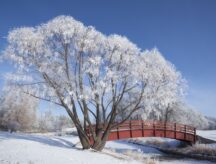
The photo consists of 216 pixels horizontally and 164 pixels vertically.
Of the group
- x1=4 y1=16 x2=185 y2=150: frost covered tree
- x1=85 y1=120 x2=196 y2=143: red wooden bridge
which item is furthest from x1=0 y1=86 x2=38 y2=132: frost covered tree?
x1=4 y1=16 x2=185 y2=150: frost covered tree

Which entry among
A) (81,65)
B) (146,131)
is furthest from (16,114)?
(81,65)

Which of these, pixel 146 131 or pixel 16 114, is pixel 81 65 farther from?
pixel 16 114

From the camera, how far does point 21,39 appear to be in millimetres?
19391

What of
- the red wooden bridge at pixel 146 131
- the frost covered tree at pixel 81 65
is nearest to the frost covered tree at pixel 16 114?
the red wooden bridge at pixel 146 131

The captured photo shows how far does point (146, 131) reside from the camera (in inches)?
1324

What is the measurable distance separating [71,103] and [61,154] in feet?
15.0

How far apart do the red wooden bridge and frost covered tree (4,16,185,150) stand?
10385mm

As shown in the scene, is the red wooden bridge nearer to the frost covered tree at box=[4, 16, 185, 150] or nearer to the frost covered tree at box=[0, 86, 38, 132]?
the frost covered tree at box=[4, 16, 185, 150]

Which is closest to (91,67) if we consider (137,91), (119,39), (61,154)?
(119,39)

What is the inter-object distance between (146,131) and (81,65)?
1633 cm

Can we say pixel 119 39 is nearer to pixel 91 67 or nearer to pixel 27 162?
pixel 91 67

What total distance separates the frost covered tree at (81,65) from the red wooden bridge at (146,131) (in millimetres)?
10385

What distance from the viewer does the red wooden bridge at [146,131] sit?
3127cm

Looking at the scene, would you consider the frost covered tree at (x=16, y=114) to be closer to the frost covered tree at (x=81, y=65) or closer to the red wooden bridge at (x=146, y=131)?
→ the red wooden bridge at (x=146, y=131)
